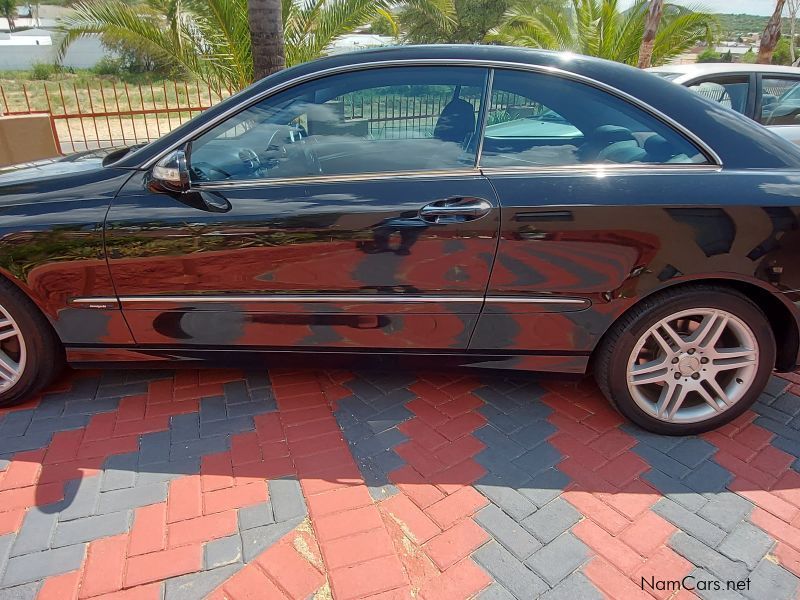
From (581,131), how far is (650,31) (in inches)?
344

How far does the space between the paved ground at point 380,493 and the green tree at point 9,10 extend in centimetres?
6579

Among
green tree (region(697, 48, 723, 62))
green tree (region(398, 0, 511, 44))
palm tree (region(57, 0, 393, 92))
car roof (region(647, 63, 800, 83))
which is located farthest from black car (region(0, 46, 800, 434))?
Result: green tree (region(697, 48, 723, 62))

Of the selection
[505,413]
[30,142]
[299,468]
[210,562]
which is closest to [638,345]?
[505,413]

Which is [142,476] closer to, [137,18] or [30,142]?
[30,142]

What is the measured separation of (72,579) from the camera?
177 cm

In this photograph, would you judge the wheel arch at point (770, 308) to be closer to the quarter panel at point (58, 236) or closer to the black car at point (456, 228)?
the black car at point (456, 228)

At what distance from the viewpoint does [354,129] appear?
236cm

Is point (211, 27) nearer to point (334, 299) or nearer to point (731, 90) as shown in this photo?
point (731, 90)

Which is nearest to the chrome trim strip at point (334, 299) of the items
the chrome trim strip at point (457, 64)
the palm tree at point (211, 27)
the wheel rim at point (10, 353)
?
the wheel rim at point (10, 353)

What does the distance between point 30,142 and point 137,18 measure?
2303mm

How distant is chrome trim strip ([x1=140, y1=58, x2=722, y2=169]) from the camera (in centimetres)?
222

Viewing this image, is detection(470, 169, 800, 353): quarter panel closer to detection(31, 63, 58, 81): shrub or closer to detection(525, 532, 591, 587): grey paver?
detection(525, 532, 591, 587): grey paver

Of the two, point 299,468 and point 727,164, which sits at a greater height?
point 727,164

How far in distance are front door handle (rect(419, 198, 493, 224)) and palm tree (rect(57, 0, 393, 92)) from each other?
570cm
